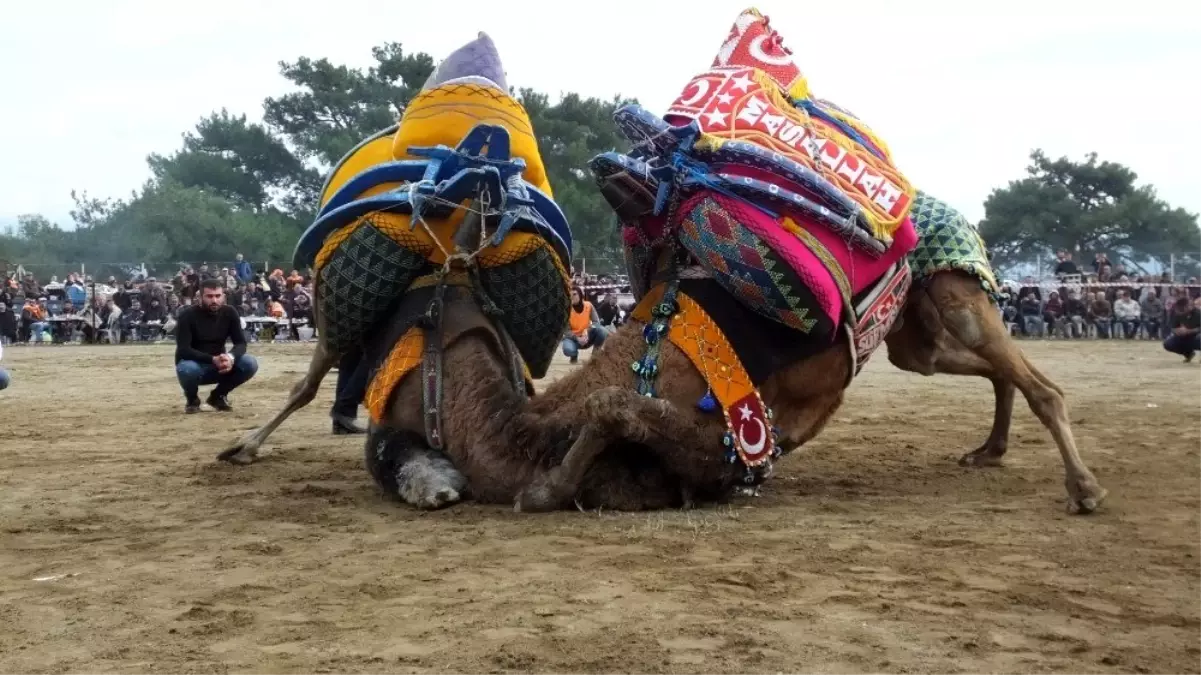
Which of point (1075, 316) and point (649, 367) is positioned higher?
point (1075, 316)

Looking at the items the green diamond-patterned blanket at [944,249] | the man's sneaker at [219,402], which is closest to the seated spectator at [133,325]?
the man's sneaker at [219,402]

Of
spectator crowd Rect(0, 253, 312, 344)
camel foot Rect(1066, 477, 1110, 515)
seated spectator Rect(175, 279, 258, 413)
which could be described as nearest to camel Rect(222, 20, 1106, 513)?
camel foot Rect(1066, 477, 1110, 515)

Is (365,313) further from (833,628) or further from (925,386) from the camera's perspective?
(925,386)

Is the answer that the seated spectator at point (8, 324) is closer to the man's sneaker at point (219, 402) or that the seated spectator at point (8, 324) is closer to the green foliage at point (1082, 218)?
the man's sneaker at point (219, 402)

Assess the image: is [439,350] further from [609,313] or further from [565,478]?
[609,313]

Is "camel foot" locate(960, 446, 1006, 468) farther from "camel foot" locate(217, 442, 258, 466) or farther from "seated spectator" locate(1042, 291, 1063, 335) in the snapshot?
"seated spectator" locate(1042, 291, 1063, 335)

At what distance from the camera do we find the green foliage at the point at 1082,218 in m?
45.4

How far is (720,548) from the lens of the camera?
16.6 feet

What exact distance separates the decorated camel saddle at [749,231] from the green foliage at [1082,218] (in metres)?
40.1

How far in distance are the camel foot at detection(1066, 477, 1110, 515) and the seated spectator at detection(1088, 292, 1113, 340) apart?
2346 centimetres

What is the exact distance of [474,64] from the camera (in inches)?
289

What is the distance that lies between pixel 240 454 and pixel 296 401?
615 mm

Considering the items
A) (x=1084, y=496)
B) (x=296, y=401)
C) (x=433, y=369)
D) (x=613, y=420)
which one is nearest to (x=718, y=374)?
(x=613, y=420)

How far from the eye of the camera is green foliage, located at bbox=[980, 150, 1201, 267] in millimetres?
45438
